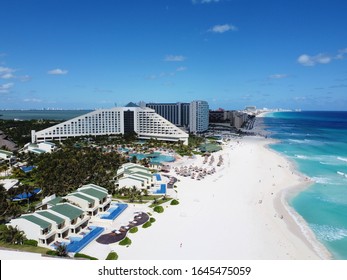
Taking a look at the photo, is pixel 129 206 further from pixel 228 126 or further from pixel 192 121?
pixel 228 126

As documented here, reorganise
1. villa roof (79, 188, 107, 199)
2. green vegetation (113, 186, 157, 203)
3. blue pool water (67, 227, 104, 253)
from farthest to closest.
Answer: green vegetation (113, 186, 157, 203) < villa roof (79, 188, 107, 199) < blue pool water (67, 227, 104, 253)

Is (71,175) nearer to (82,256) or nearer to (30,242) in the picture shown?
(30,242)

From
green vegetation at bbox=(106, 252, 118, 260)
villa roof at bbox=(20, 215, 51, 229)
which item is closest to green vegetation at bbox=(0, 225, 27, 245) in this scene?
villa roof at bbox=(20, 215, 51, 229)

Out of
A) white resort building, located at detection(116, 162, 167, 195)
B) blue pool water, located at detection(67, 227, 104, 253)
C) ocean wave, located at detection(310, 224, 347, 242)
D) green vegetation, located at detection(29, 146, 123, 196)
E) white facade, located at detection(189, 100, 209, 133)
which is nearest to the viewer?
blue pool water, located at detection(67, 227, 104, 253)

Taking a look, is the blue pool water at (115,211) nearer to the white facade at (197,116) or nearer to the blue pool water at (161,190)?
the blue pool water at (161,190)

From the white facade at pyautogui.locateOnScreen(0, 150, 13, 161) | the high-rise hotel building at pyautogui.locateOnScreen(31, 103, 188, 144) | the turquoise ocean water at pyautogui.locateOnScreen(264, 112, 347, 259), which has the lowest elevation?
the turquoise ocean water at pyautogui.locateOnScreen(264, 112, 347, 259)

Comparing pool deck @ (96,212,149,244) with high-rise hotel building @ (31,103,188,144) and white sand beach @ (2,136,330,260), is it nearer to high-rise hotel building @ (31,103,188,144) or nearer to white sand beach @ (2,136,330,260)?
white sand beach @ (2,136,330,260)

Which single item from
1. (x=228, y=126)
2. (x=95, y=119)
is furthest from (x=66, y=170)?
(x=228, y=126)

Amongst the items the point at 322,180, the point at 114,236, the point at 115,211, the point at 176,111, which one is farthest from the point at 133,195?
the point at 176,111
